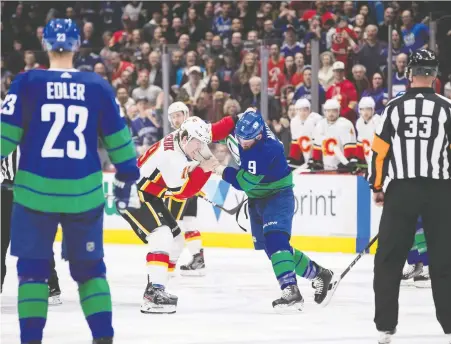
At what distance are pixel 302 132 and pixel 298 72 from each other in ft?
2.19

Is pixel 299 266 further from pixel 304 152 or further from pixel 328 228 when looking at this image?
pixel 304 152

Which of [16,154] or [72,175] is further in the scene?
[16,154]

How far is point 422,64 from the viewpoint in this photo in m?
5.02

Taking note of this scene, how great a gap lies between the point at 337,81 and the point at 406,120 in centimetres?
629

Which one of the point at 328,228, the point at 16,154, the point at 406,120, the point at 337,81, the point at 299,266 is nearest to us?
the point at 406,120

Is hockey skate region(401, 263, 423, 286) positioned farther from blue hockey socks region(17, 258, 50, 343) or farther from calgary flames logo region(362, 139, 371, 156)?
blue hockey socks region(17, 258, 50, 343)

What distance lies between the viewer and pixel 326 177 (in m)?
10.0

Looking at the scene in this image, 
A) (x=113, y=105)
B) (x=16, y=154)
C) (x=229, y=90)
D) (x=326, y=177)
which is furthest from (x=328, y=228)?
(x=113, y=105)

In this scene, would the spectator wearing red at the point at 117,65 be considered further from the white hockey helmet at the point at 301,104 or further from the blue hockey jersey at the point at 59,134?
the blue hockey jersey at the point at 59,134

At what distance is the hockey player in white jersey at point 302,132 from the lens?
36.6ft

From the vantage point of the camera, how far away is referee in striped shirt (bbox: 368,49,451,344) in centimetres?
492

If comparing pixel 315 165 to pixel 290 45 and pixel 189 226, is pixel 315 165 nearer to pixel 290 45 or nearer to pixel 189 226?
pixel 290 45

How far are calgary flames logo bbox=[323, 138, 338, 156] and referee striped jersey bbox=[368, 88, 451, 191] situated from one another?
5912 millimetres

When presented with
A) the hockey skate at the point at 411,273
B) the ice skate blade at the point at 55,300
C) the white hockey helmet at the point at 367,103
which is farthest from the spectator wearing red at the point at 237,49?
the ice skate blade at the point at 55,300
